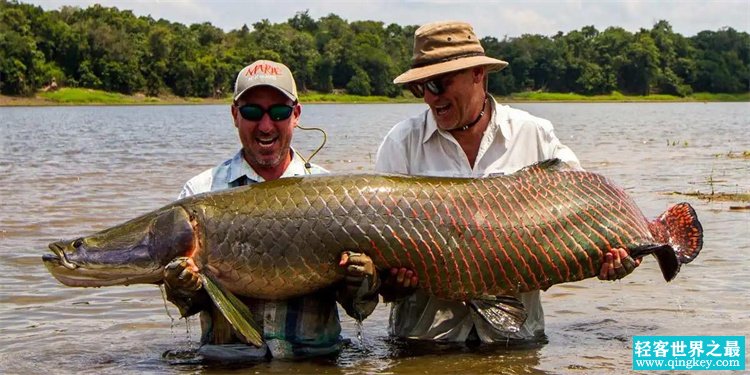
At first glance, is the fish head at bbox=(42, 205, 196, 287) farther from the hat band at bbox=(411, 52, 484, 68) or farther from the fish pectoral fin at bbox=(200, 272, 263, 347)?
the hat band at bbox=(411, 52, 484, 68)

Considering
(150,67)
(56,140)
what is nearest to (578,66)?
(150,67)

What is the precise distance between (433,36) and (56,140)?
22038 mm

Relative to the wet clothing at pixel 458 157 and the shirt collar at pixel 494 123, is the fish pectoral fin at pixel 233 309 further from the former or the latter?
the shirt collar at pixel 494 123

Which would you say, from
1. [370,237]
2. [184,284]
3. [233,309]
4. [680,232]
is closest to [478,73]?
[370,237]

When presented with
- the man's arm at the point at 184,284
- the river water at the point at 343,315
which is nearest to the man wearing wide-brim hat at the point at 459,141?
the river water at the point at 343,315

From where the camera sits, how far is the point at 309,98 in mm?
77938

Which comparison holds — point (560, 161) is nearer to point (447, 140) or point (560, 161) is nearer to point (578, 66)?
point (447, 140)

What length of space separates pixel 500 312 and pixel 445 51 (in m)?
1.30

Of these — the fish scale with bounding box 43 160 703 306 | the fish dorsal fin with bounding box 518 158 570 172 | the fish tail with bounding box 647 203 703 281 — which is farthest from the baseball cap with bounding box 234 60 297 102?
the fish tail with bounding box 647 203 703 281

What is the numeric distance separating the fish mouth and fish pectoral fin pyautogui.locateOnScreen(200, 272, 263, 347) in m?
0.63

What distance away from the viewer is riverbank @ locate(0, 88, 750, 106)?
2633 inches

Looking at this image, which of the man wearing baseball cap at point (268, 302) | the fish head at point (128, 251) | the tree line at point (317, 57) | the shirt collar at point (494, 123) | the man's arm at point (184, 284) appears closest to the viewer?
the man's arm at point (184, 284)

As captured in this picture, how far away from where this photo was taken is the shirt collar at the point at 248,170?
503 centimetres

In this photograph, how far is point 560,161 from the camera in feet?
16.6
